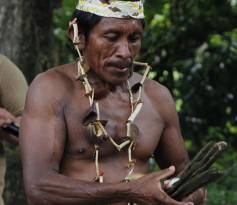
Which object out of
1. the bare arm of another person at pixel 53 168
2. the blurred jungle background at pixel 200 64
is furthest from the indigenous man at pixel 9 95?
the blurred jungle background at pixel 200 64

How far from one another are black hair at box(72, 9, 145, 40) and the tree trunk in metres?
2.75

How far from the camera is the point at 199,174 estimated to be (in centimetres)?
383

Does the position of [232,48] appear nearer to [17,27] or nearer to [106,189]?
[17,27]

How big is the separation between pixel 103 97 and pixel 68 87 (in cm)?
19

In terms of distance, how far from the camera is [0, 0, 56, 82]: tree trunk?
714 cm

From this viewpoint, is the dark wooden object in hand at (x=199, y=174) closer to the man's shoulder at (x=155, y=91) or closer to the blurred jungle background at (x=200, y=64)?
the man's shoulder at (x=155, y=91)

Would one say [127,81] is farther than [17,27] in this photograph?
Result: No

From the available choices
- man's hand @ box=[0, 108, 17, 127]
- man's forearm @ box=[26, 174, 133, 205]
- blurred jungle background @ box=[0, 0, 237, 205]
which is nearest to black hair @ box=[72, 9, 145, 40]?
man's forearm @ box=[26, 174, 133, 205]

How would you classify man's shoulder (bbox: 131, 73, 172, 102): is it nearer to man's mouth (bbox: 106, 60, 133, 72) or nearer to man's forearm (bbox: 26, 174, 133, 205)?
man's mouth (bbox: 106, 60, 133, 72)

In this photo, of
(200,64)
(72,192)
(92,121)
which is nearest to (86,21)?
(92,121)

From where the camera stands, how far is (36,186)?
415cm

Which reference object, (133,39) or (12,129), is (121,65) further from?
(12,129)

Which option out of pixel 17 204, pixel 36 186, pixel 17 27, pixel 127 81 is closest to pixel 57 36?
pixel 17 27

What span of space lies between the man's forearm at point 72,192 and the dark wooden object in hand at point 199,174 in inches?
8.1
